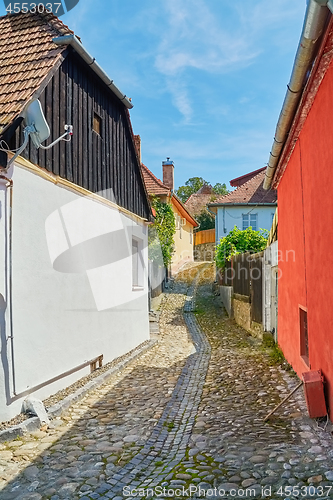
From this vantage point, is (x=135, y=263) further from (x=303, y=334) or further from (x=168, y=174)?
(x=168, y=174)

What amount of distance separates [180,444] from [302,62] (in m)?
4.17

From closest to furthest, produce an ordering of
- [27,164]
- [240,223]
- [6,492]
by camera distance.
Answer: [6,492]
[27,164]
[240,223]

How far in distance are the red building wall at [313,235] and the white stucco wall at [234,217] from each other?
14.9 meters

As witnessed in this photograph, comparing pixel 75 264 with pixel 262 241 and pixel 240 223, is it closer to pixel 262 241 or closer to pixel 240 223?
pixel 262 241

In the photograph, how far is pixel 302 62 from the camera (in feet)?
12.8

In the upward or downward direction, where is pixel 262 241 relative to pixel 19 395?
upward

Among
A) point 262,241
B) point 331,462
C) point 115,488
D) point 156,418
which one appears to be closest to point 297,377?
point 156,418

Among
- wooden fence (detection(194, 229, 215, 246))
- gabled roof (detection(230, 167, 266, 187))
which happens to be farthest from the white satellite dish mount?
wooden fence (detection(194, 229, 215, 246))

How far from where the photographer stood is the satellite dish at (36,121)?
470cm

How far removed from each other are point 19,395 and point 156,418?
1.75 metres

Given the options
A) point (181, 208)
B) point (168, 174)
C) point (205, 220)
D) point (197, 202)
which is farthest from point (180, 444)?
point (197, 202)

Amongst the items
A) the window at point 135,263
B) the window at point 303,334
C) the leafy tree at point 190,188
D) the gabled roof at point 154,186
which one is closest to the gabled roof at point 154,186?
the gabled roof at point 154,186

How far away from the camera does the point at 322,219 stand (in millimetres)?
4434

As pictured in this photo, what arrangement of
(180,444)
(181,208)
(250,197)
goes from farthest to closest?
(181,208) < (250,197) < (180,444)
